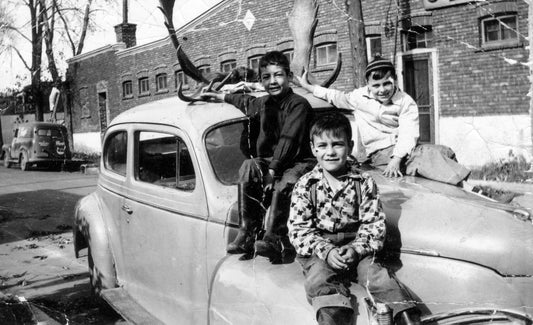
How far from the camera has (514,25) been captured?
9.83 m

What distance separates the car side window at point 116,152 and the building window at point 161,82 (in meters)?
15.0

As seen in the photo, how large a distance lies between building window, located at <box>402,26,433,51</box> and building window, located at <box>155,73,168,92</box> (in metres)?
9.34

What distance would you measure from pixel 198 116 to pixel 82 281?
3123mm

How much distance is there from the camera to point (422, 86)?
12.8 m

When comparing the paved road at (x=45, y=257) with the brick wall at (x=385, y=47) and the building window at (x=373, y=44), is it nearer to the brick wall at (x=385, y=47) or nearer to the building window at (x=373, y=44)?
the brick wall at (x=385, y=47)

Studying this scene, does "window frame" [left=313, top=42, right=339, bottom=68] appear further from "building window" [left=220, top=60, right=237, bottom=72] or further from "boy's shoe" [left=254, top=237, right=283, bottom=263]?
"boy's shoe" [left=254, top=237, right=283, bottom=263]

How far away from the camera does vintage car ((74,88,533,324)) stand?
92.0 inches

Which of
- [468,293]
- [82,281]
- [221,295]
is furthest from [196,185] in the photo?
[82,281]

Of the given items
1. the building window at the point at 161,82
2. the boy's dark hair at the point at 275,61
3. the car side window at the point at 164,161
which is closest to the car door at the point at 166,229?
the car side window at the point at 164,161

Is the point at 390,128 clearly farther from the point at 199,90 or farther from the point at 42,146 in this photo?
the point at 42,146

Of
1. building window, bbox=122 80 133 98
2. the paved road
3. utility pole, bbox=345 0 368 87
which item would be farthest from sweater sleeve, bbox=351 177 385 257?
building window, bbox=122 80 133 98

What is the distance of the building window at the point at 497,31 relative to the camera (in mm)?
9755

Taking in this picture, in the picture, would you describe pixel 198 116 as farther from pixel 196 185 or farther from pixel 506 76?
pixel 506 76

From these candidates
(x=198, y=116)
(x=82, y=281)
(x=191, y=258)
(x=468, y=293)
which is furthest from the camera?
(x=82, y=281)
